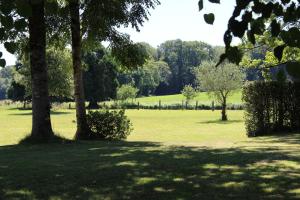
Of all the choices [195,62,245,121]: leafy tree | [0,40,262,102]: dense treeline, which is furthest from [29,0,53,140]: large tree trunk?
[195,62,245,121]: leafy tree

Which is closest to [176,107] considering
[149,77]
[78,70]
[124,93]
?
[124,93]

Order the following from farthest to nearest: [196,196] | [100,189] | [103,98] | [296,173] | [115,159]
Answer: [103,98]
[115,159]
[296,173]
[100,189]
[196,196]

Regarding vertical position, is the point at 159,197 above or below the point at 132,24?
below

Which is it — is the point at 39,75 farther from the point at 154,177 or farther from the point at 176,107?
the point at 176,107

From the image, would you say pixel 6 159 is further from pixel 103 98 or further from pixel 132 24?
pixel 103 98

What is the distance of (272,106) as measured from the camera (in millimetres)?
22797

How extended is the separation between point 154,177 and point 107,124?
12645 millimetres

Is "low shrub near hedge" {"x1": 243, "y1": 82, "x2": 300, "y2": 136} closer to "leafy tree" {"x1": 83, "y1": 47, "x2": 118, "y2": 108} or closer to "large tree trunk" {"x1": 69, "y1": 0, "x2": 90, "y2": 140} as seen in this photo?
"large tree trunk" {"x1": 69, "y1": 0, "x2": 90, "y2": 140}

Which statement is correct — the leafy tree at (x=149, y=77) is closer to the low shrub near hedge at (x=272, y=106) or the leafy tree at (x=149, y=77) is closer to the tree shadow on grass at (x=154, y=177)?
the low shrub near hedge at (x=272, y=106)

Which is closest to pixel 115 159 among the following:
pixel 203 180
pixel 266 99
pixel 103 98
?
pixel 203 180

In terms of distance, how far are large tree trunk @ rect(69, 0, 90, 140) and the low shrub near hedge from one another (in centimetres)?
834

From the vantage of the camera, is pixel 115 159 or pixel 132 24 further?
pixel 132 24

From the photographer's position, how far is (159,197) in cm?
649

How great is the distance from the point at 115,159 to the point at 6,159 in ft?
8.78
